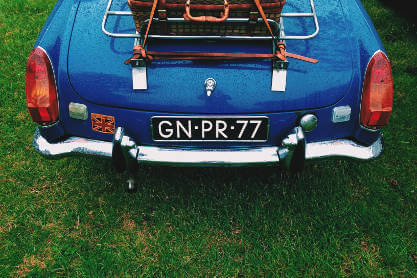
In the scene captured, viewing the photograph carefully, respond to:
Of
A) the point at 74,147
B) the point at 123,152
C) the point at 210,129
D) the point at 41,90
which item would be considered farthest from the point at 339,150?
the point at 41,90

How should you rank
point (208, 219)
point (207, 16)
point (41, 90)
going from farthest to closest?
point (208, 219) < point (41, 90) < point (207, 16)

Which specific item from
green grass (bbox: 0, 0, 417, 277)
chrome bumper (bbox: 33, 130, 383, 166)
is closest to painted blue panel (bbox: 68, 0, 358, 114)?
chrome bumper (bbox: 33, 130, 383, 166)

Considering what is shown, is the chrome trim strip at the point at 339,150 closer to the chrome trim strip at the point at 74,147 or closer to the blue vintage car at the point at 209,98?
the blue vintage car at the point at 209,98

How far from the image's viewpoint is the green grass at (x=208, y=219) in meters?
2.46

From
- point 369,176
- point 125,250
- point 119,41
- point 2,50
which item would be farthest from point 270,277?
point 2,50

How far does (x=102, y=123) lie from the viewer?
7.50ft

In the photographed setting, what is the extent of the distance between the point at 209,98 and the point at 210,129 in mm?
173

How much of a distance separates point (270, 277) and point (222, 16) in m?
1.52

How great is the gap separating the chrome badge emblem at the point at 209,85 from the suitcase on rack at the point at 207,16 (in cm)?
25

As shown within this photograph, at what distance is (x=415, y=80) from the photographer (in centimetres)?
420

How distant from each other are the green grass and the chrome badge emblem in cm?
97

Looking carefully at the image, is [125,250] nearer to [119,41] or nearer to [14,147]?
[119,41]

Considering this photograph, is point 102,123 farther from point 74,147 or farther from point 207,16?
point 207,16

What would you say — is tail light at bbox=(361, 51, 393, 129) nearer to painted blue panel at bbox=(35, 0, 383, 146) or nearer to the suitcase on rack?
painted blue panel at bbox=(35, 0, 383, 146)
